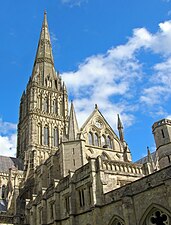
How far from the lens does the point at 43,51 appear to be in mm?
70875

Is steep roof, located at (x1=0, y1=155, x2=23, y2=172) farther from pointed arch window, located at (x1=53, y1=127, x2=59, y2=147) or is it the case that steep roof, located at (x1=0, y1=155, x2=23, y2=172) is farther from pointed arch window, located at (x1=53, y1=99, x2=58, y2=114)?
pointed arch window, located at (x1=53, y1=99, x2=58, y2=114)

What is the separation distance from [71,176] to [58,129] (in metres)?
32.4

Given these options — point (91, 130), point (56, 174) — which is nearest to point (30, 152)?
point (56, 174)

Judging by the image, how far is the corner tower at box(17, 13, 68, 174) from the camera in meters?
52.7

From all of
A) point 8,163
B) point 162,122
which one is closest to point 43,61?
point 8,163

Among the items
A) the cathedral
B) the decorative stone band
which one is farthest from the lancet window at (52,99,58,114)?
the decorative stone band

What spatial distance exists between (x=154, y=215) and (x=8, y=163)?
40.1 m

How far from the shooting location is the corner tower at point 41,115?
5269 centimetres

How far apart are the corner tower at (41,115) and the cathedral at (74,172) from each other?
0.60 ft

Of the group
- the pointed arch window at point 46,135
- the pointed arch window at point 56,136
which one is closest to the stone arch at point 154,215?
the pointed arch window at point 46,135

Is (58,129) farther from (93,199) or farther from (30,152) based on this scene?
(93,199)

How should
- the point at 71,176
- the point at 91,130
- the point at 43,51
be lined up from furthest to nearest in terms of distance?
the point at 43,51 → the point at 91,130 → the point at 71,176

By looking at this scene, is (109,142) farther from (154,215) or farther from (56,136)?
(56,136)

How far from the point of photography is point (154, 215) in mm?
17219
